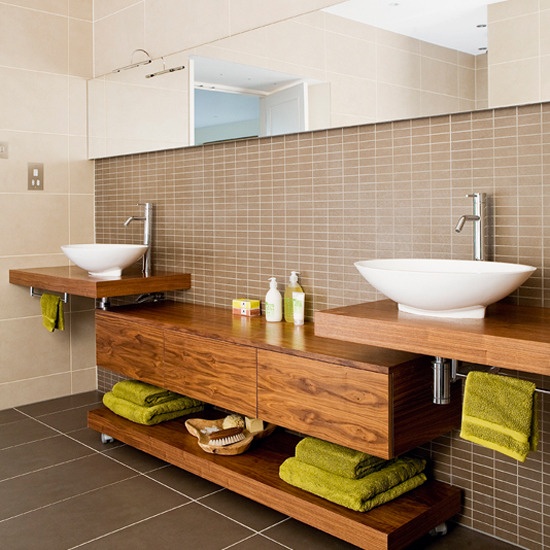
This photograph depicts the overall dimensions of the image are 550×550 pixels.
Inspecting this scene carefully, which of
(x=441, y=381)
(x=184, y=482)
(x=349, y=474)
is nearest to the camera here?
(x=441, y=381)

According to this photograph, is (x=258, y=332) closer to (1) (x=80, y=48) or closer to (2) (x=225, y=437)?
(2) (x=225, y=437)

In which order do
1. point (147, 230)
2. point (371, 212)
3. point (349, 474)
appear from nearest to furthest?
point (349, 474)
point (371, 212)
point (147, 230)

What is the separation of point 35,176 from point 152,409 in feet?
5.15

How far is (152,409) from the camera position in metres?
2.84

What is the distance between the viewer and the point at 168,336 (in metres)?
2.63

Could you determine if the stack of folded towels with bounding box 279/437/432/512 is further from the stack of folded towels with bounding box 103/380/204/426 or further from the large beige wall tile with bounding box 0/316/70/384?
the large beige wall tile with bounding box 0/316/70/384

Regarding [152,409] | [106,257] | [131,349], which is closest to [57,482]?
[152,409]

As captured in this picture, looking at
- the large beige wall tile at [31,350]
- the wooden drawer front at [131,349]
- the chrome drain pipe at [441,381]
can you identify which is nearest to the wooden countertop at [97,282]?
the wooden drawer front at [131,349]

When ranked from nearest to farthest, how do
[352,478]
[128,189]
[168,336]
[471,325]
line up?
[471,325], [352,478], [168,336], [128,189]

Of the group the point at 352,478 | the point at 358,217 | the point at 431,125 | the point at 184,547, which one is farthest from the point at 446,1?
the point at 184,547

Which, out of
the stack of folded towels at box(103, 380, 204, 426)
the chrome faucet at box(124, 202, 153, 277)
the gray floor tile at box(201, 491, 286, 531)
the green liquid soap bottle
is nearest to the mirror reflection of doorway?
the chrome faucet at box(124, 202, 153, 277)

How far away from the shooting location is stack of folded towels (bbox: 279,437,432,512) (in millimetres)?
1999

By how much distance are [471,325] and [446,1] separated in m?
1.11

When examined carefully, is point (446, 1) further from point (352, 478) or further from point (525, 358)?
point (352, 478)
